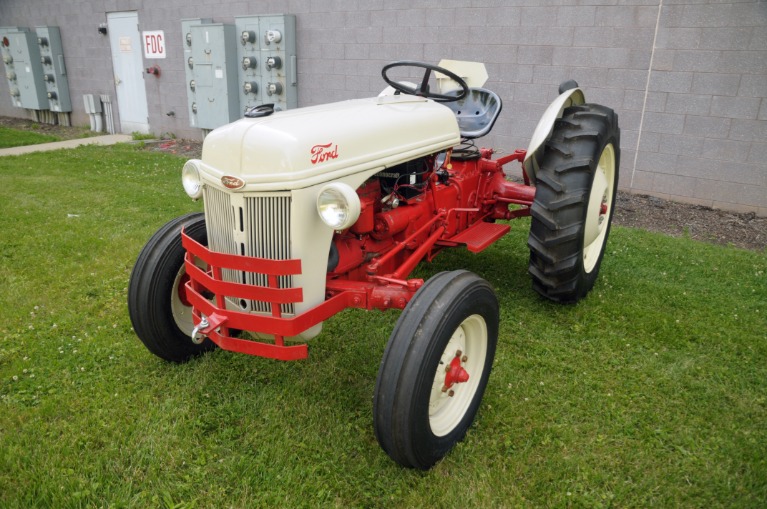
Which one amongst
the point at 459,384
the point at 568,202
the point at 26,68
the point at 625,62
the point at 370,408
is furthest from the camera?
the point at 26,68

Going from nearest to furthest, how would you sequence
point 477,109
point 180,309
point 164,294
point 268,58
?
point 164,294
point 180,309
point 477,109
point 268,58

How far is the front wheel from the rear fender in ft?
3.92

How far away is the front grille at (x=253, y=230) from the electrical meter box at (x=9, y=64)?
39.3ft

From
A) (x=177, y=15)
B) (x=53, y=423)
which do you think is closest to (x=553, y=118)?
(x=53, y=423)

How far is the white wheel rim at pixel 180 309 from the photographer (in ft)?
9.24

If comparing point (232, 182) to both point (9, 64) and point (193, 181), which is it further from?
point (9, 64)

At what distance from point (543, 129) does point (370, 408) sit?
5.93 ft

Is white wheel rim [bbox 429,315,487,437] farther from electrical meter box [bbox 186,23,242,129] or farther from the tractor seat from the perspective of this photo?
electrical meter box [bbox 186,23,242,129]

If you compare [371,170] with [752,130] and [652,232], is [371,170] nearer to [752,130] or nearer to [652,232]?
[652,232]

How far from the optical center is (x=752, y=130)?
17.2ft

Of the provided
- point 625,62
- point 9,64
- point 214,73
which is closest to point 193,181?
point 625,62

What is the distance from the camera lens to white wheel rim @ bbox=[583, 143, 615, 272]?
3.42 metres

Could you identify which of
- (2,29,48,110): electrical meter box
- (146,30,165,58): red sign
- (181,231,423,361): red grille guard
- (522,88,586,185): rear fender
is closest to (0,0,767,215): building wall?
(522,88,586,185): rear fender

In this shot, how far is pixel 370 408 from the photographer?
2631 millimetres
